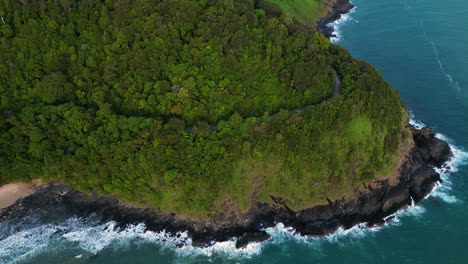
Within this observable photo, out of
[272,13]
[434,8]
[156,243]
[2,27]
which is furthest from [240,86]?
[434,8]

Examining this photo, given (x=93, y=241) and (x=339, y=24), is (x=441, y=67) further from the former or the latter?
(x=93, y=241)

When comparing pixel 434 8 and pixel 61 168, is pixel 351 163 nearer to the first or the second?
pixel 61 168

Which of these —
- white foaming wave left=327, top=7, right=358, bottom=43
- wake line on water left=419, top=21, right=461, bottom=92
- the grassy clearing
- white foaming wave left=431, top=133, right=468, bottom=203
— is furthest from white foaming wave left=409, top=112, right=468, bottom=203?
the grassy clearing

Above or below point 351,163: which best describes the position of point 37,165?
below

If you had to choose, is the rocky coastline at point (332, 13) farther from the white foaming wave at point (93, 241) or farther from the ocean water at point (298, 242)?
the white foaming wave at point (93, 241)

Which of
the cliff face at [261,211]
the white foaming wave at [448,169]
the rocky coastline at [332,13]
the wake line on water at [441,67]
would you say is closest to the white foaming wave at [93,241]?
the cliff face at [261,211]
